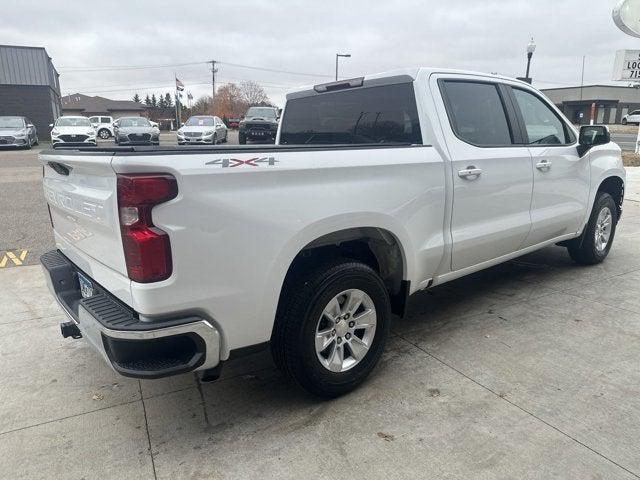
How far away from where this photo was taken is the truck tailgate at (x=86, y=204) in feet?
7.45

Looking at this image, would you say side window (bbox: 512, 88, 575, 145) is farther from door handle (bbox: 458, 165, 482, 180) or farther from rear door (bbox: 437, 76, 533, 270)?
door handle (bbox: 458, 165, 482, 180)

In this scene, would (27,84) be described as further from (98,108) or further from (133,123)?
(98,108)

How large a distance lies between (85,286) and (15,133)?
2364 cm

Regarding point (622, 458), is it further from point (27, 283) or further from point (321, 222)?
point (27, 283)

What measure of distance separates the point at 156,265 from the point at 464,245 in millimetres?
2266

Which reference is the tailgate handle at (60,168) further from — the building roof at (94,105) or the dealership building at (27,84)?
the building roof at (94,105)

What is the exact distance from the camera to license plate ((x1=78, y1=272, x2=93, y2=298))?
280 centimetres

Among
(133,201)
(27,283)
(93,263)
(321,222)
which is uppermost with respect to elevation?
(133,201)

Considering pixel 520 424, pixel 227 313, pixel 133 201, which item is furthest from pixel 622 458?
pixel 133 201

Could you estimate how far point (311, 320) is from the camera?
2.70m

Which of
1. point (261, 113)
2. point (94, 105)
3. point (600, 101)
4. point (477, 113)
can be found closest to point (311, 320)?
point (477, 113)

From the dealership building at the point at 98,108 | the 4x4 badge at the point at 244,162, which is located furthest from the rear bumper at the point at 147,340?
the dealership building at the point at 98,108

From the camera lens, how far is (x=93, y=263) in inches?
105

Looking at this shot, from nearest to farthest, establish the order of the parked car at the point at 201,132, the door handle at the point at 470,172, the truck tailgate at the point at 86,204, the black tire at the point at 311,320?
1. the truck tailgate at the point at 86,204
2. the black tire at the point at 311,320
3. the door handle at the point at 470,172
4. the parked car at the point at 201,132
